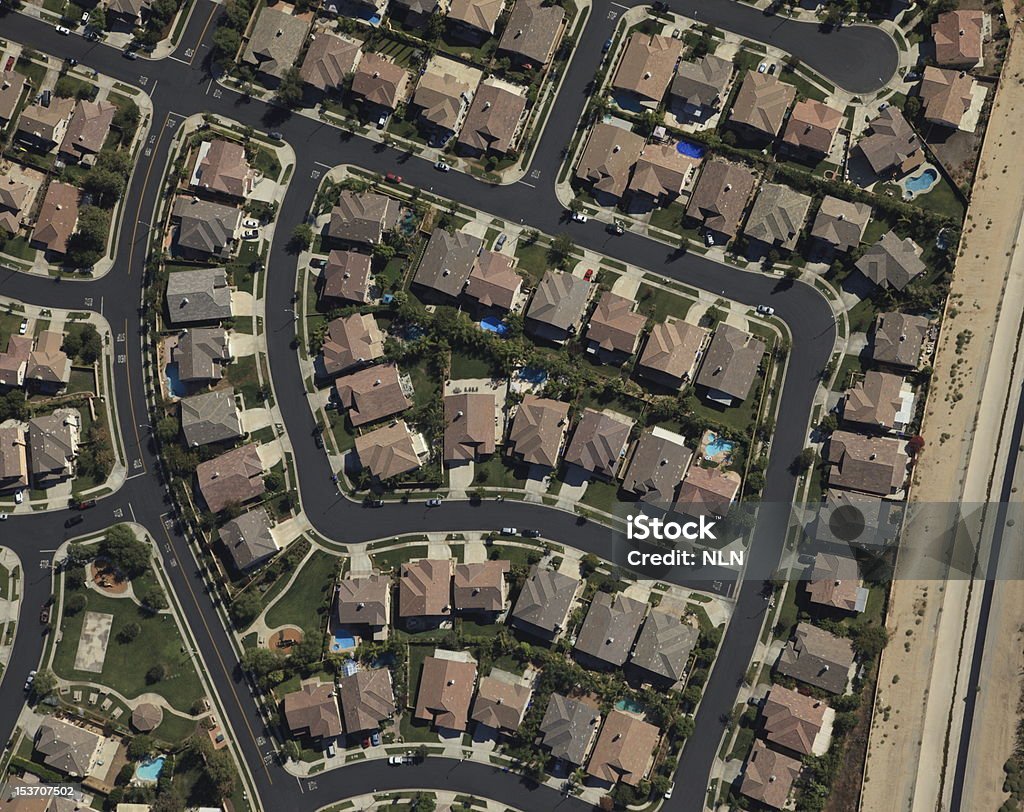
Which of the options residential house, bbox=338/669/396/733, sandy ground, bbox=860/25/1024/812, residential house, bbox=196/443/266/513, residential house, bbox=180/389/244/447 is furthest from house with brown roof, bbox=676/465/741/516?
residential house, bbox=180/389/244/447

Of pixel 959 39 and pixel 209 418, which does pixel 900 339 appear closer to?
pixel 959 39

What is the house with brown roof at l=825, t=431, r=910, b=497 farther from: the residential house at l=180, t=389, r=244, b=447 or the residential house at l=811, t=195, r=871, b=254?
the residential house at l=180, t=389, r=244, b=447

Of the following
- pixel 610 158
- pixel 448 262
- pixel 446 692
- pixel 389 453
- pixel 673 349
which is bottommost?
pixel 446 692

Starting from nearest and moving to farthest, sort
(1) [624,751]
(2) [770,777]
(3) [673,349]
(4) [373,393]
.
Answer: (2) [770,777] < (1) [624,751] < (3) [673,349] < (4) [373,393]

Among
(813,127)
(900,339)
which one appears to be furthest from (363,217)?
(900,339)

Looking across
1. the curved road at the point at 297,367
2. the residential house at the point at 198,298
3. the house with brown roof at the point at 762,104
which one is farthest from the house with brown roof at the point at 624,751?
the house with brown roof at the point at 762,104

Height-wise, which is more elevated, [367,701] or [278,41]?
[278,41]
